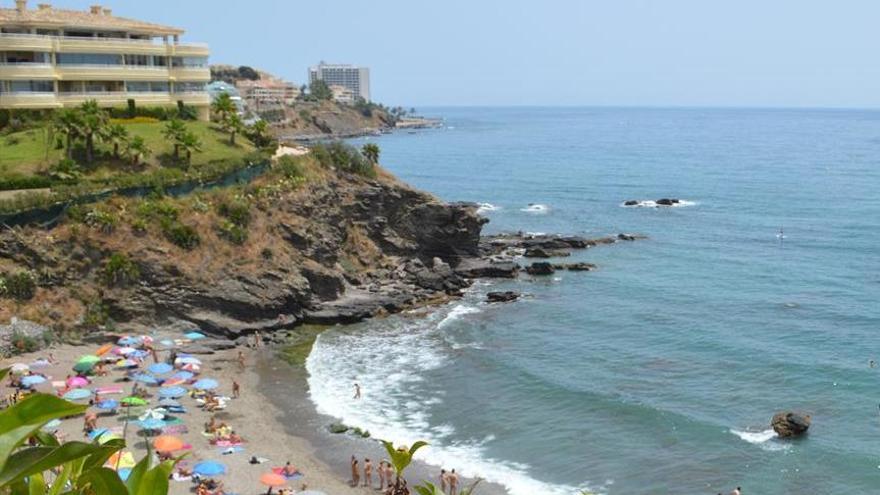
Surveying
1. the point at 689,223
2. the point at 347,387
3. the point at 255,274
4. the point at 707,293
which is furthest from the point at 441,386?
the point at 689,223

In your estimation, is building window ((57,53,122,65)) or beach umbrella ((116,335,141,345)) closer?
beach umbrella ((116,335,141,345))

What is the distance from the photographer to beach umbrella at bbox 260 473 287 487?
29531mm

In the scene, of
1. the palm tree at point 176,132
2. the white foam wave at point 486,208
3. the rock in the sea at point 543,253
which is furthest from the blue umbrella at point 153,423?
the white foam wave at point 486,208

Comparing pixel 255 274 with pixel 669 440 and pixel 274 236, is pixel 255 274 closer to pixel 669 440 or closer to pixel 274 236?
pixel 274 236

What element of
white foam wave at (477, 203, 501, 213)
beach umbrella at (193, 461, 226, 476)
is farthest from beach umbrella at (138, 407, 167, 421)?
white foam wave at (477, 203, 501, 213)

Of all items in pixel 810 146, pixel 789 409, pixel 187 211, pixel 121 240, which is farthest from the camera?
pixel 810 146

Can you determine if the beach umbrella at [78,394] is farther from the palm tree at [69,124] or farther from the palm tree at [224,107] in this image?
the palm tree at [224,107]

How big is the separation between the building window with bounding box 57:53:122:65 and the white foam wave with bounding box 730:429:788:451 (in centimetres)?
5154

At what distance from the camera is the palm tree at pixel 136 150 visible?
179 feet

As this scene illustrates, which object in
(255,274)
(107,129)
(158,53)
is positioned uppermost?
(158,53)

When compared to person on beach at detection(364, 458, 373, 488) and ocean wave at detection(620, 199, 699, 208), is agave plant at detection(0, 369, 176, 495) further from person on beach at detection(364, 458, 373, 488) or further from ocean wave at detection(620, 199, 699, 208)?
ocean wave at detection(620, 199, 699, 208)

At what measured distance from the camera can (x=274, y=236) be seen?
5447 centimetres

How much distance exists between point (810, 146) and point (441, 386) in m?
162

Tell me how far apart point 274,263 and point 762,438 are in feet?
99.2
